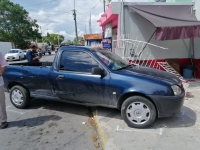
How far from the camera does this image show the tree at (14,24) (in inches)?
1206

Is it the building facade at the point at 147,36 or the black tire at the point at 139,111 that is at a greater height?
the building facade at the point at 147,36

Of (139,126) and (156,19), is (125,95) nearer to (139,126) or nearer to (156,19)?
(139,126)

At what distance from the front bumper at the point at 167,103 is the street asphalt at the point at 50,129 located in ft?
4.48

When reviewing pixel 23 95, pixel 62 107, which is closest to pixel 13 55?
pixel 23 95

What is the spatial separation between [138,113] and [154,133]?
472 millimetres

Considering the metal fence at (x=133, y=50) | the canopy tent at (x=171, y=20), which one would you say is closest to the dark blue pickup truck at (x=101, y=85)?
the canopy tent at (x=171, y=20)

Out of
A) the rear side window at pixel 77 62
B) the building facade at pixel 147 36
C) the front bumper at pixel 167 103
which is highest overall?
the building facade at pixel 147 36

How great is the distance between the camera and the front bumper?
3066 mm

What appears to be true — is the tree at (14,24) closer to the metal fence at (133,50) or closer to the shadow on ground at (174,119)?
the metal fence at (133,50)

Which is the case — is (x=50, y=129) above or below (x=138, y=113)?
below

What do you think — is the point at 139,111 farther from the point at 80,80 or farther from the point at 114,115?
the point at 80,80

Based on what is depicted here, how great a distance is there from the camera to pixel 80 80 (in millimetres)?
3619

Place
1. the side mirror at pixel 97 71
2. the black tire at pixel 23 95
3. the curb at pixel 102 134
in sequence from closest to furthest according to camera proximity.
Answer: the curb at pixel 102 134 < the side mirror at pixel 97 71 < the black tire at pixel 23 95

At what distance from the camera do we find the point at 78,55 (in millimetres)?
3797
